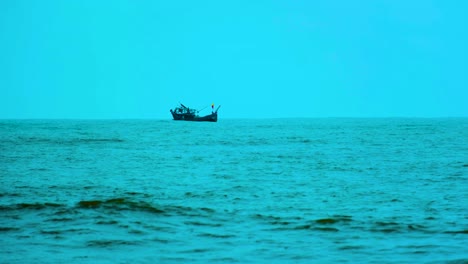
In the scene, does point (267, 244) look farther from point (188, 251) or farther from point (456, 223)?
point (456, 223)

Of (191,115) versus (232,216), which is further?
(191,115)

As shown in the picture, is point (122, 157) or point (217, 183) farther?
point (122, 157)

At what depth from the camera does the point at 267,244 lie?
10938mm

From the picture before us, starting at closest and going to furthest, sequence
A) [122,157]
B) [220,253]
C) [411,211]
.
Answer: [220,253], [411,211], [122,157]

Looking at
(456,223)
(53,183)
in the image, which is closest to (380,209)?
(456,223)

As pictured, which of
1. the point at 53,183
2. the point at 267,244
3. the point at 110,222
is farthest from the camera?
the point at 53,183

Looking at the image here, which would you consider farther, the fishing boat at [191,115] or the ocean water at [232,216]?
the fishing boat at [191,115]

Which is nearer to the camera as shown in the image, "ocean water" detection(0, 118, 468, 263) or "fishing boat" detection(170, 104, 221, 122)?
"ocean water" detection(0, 118, 468, 263)

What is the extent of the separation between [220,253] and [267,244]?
3.68 feet

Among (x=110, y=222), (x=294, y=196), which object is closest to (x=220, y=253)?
(x=110, y=222)

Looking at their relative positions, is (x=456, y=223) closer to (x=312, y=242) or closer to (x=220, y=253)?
(x=312, y=242)

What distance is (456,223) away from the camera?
512 inches

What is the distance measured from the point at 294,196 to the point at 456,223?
563 centimetres

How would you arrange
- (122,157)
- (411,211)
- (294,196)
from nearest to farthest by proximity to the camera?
(411,211) → (294,196) → (122,157)
